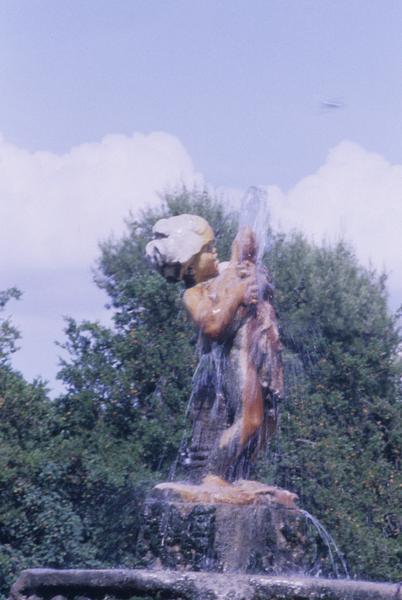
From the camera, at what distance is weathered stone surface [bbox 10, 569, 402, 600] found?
15.5ft

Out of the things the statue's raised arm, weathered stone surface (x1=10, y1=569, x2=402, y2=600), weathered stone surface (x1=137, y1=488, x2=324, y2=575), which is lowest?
weathered stone surface (x1=10, y1=569, x2=402, y2=600)

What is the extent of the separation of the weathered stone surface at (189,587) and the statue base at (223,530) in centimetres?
63

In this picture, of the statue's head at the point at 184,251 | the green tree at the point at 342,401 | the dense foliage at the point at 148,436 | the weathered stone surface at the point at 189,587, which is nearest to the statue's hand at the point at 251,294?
the statue's head at the point at 184,251

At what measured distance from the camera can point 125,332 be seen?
1778 cm

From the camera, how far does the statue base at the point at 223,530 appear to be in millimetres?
5672

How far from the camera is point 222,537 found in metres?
5.67

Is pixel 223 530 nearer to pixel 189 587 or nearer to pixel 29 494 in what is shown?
pixel 189 587

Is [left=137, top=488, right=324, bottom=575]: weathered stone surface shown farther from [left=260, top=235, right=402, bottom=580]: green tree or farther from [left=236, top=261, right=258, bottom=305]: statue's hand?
[left=260, top=235, right=402, bottom=580]: green tree

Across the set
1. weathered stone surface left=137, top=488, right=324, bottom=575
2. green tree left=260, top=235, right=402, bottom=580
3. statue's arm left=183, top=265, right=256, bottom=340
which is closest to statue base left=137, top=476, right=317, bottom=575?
weathered stone surface left=137, top=488, right=324, bottom=575

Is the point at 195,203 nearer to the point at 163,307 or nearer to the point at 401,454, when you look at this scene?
the point at 163,307

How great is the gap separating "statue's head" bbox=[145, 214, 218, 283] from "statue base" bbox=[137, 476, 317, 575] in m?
1.43

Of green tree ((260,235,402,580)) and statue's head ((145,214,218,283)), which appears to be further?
green tree ((260,235,402,580))

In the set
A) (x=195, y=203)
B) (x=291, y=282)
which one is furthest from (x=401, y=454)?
(x=195, y=203)

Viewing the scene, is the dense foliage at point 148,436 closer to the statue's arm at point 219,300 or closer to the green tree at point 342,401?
the green tree at point 342,401
